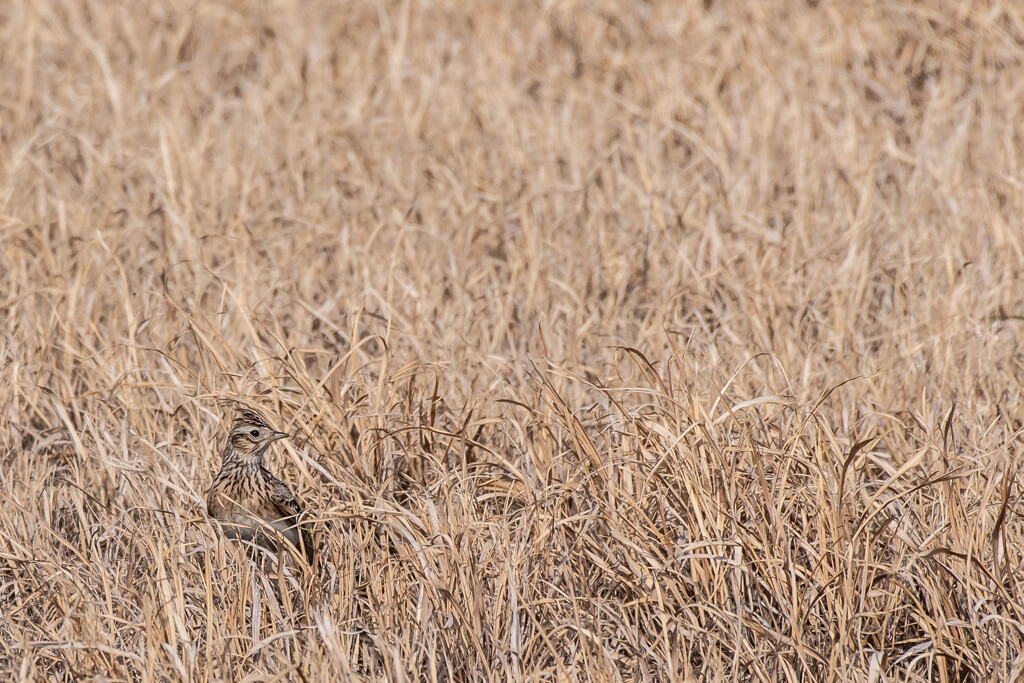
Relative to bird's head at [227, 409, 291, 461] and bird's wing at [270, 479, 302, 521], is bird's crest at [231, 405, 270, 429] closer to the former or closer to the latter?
bird's head at [227, 409, 291, 461]

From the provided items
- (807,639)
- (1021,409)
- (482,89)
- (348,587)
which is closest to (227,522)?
(348,587)

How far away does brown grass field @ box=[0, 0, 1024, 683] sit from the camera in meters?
2.97

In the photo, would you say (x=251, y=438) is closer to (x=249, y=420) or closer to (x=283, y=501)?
(x=249, y=420)

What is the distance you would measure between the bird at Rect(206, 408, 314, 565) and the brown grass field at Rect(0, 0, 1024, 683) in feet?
0.28

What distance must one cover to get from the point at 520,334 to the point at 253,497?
1.43 m

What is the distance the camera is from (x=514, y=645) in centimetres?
286

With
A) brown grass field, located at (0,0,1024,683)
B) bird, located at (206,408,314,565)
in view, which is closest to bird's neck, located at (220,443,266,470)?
bird, located at (206,408,314,565)

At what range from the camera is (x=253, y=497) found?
10.8ft

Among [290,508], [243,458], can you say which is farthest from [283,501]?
[243,458]

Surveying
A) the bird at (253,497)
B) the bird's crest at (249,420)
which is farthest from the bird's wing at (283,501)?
the bird's crest at (249,420)

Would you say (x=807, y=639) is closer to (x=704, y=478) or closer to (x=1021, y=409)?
(x=704, y=478)

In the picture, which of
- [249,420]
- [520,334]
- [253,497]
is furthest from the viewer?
[520,334]

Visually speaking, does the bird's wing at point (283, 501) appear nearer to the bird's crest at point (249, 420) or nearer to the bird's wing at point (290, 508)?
the bird's wing at point (290, 508)

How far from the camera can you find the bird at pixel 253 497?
329cm
